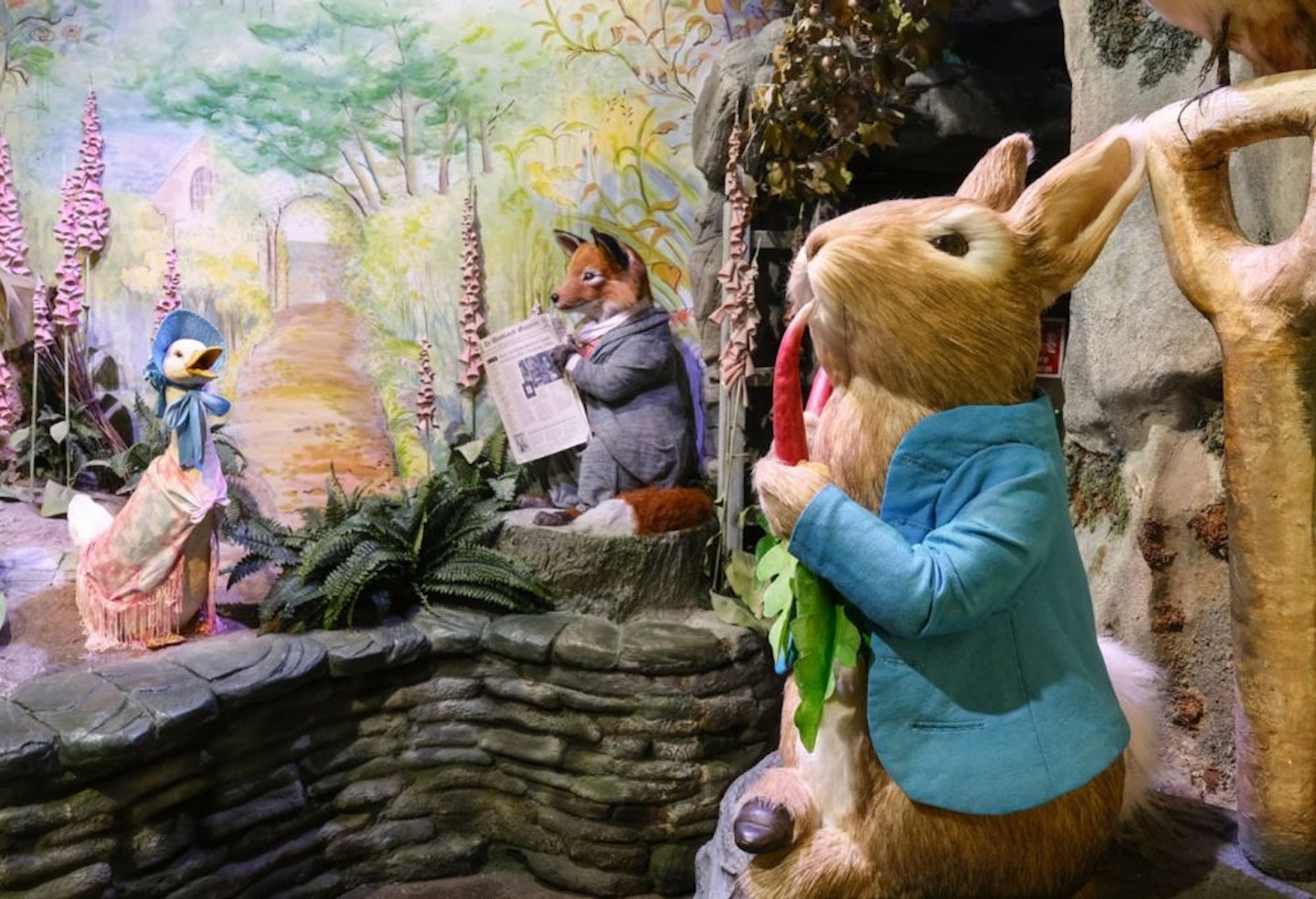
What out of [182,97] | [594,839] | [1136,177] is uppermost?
[182,97]

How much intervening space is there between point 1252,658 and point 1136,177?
65cm

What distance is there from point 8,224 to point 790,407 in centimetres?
487

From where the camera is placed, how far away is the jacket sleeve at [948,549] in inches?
44.7

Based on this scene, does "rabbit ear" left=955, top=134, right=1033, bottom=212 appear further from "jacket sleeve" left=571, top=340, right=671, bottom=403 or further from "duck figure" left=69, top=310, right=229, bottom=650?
"jacket sleeve" left=571, top=340, right=671, bottom=403

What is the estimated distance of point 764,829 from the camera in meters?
1.23

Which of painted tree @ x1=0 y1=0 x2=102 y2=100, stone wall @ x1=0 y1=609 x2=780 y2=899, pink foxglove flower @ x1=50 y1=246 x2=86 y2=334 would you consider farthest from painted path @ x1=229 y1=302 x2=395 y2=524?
→ painted tree @ x1=0 y1=0 x2=102 y2=100

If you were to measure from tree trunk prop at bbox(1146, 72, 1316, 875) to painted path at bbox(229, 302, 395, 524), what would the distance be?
4263mm

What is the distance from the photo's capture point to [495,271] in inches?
195

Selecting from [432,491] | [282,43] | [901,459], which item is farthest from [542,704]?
[282,43]

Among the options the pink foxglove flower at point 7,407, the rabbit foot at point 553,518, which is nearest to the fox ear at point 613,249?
the rabbit foot at point 553,518

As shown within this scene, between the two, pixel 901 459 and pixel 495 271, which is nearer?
pixel 901 459

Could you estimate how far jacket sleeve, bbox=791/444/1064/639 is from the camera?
1.13 metres

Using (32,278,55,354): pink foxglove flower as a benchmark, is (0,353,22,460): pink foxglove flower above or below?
below

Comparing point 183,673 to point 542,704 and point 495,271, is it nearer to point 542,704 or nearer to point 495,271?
point 542,704
